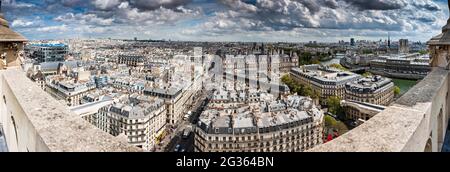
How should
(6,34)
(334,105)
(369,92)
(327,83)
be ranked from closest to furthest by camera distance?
(6,34) → (334,105) → (369,92) → (327,83)

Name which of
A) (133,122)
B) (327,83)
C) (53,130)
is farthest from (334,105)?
(53,130)

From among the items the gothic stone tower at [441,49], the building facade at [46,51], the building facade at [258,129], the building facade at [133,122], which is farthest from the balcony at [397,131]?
the building facade at [46,51]

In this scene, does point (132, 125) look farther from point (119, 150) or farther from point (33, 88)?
point (119, 150)

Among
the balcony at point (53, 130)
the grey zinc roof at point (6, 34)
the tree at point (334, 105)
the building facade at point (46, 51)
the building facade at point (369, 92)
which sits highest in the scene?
the building facade at point (46, 51)

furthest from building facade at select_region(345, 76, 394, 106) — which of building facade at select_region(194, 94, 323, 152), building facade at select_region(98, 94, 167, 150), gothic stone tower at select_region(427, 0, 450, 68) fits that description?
gothic stone tower at select_region(427, 0, 450, 68)

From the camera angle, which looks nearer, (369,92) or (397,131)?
(397,131)

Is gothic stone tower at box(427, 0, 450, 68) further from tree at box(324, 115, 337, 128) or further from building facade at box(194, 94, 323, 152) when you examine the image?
tree at box(324, 115, 337, 128)

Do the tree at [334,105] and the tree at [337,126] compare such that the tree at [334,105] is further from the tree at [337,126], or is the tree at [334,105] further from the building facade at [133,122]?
the building facade at [133,122]

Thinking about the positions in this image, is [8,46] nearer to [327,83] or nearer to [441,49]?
[441,49]

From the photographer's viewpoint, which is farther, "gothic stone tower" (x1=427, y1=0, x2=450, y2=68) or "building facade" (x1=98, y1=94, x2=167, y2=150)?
"building facade" (x1=98, y1=94, x2=167, y2=150)
